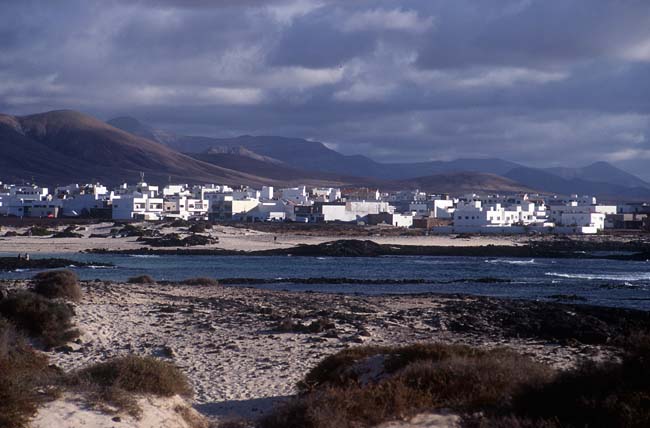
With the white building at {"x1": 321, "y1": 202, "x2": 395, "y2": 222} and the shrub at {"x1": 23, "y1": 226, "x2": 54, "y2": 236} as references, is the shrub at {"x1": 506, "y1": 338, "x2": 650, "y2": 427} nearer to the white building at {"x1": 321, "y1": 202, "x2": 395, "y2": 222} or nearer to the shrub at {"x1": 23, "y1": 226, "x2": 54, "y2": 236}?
the shrub at {"x1": 23, "y1": 226, "x2": 54, "y2": 236}

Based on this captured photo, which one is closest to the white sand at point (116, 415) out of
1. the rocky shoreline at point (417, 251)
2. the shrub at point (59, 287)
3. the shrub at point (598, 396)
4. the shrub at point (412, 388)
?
the shrub at point (412, 388)

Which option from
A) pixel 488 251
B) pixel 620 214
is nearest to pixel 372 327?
pixel 488 251

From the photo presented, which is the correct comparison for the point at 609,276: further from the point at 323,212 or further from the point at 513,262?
the point at 323,212

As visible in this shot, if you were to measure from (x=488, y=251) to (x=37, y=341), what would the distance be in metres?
54.0

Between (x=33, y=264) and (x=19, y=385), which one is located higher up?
(x=19, y=385)

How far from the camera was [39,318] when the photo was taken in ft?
56.5

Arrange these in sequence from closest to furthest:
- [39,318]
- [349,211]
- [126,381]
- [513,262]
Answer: [126,381] < [39,318] < [513,262] < [349,211]

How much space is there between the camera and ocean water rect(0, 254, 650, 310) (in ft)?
118

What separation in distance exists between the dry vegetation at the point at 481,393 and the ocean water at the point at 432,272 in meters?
21.5

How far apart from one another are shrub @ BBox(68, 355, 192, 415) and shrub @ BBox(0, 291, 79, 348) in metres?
6.31

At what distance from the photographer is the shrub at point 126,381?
991 centimetres

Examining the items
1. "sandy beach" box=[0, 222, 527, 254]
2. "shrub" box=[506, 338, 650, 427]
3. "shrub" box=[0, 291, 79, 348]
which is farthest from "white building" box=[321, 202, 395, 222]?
"shrub" box=[506, 338, 650, 427]

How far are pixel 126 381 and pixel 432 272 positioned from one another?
3839cm

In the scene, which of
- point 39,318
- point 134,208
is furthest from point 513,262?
point 134,208
